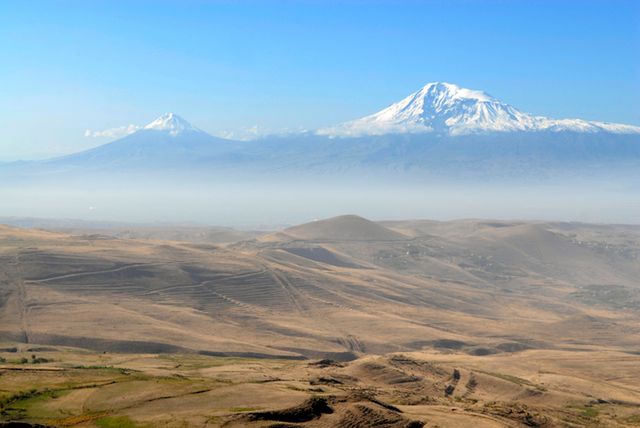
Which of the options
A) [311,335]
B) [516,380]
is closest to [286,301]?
[311,335]

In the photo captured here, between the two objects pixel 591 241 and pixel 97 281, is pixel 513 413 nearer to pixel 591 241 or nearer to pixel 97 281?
pixel 97 281

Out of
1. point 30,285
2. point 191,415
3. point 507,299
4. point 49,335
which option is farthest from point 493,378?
point 507,299

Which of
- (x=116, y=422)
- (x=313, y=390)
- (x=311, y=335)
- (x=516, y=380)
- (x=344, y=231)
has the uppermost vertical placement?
(x=344, y=231)

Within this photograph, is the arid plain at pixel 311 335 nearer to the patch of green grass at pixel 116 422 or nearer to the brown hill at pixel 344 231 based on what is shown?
the patch of green grass at pixel 116 422

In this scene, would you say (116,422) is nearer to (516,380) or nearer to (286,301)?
(516,380)

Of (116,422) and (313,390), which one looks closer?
(116,422)

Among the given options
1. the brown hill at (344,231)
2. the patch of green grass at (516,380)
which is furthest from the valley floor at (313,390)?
the brown hill at (344,231)
